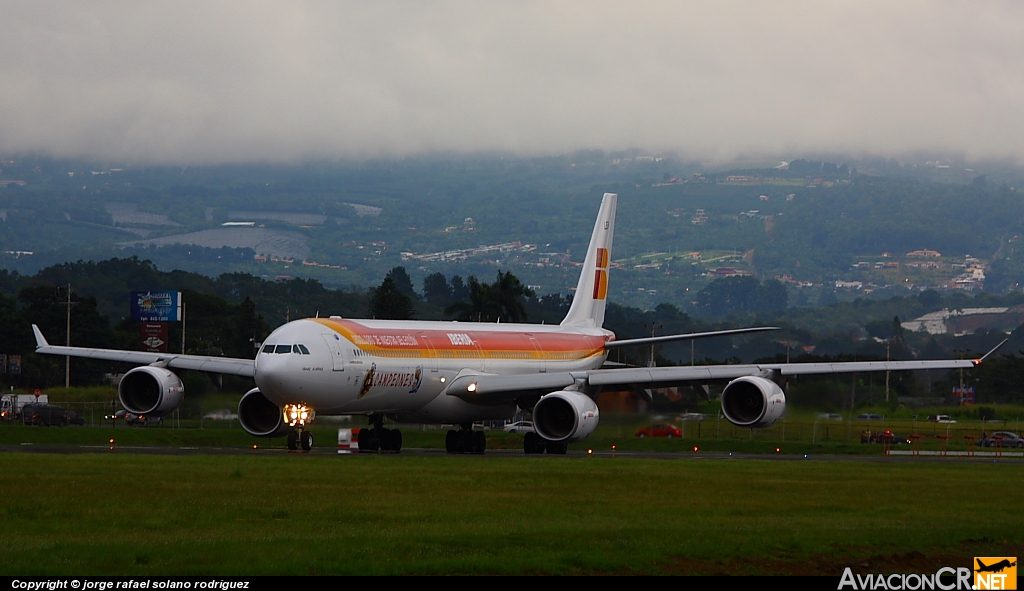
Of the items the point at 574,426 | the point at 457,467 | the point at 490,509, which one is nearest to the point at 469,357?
the point at 574,426

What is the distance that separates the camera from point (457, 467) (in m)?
37.2

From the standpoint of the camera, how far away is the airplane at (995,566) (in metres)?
21.0

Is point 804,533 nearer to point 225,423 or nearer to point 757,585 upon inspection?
point 757,585

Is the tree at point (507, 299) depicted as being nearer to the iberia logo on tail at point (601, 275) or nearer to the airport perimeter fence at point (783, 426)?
the airport perimeter fence at point (783, 426)

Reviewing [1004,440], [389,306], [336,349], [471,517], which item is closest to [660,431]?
[336,349]

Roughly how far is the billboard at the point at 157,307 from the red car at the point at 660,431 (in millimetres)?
41468

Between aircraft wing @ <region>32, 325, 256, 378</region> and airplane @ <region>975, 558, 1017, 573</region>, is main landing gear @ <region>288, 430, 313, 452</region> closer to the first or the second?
aircraft wing @ <region>32, 325, 256, 378</region>

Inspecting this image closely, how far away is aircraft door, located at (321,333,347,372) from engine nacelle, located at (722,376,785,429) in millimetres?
11991

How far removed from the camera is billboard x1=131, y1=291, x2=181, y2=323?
311 feet

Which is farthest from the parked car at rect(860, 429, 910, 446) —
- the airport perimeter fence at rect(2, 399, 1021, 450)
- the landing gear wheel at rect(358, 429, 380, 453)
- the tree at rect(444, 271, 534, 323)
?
the tree at rect(444, 271, 534, 323)

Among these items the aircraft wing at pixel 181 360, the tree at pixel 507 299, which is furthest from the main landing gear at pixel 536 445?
the tree at pixel 507 299

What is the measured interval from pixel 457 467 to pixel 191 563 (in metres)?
19.3

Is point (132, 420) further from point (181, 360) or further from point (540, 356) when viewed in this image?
point (540, 356)

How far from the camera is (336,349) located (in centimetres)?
4388
